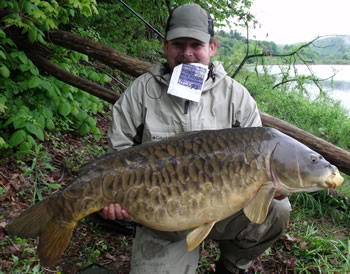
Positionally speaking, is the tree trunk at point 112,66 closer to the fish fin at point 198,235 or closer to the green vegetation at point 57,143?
the green vegetation at point 57,143

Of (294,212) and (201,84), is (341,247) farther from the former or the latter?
(201,84)

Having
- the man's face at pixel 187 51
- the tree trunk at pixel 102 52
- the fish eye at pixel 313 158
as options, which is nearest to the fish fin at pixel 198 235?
the fish eye at pixel 313 158

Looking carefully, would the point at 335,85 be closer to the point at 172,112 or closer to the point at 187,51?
the point at 187,51

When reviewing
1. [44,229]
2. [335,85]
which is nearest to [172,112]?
[44,229]

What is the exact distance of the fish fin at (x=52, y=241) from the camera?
66.9 inches

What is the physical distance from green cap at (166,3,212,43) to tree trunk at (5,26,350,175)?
955mm

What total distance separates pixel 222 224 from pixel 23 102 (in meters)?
2.36

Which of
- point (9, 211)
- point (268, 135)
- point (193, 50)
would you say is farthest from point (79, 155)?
point (268, 135)

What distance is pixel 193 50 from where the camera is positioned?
230cm

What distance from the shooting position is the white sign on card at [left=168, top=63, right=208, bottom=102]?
2.18 meters

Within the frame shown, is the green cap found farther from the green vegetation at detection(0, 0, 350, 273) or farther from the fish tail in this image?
the fish tail

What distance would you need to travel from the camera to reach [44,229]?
170 cm

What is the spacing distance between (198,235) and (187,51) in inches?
48.2

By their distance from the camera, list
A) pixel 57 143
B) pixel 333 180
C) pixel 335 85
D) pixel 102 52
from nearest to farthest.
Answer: pixel 333 180
pixel 102 52
pixel 57 143
pixel 335 85
